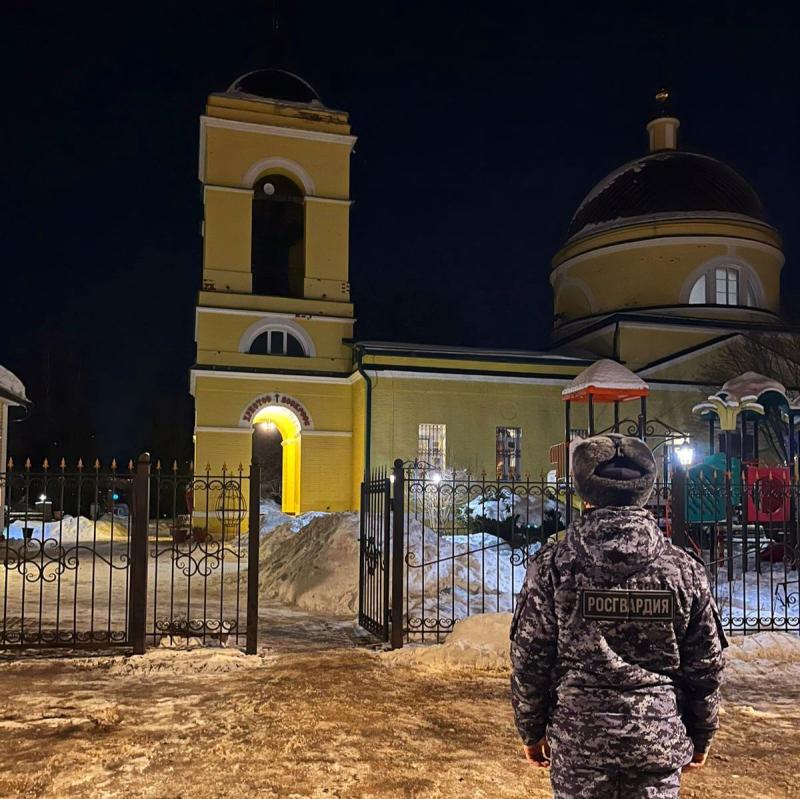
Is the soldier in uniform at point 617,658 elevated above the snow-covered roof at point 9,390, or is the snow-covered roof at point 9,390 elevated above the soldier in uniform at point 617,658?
the snow-covered roof at point 9,390

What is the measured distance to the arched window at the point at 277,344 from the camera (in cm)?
2809

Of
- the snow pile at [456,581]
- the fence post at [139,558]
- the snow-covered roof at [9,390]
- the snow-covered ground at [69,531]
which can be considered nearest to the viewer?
the fence post at [139,558]

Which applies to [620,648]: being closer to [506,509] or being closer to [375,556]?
[375,556]

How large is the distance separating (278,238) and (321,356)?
188 inches

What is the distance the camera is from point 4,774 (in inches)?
220

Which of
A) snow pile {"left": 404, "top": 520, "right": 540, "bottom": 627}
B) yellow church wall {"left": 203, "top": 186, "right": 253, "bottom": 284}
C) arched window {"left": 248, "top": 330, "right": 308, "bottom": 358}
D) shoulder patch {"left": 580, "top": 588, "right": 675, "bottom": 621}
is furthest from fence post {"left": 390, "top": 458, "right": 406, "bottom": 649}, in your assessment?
yellow church wall {"left": 203, "top": 186, "right": 253, "bottom": 284}

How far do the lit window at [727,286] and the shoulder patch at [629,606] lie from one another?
108 ft

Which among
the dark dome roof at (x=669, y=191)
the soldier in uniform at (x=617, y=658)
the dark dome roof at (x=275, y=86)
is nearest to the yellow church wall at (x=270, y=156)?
the dark dome roof at (x=275, y=86)

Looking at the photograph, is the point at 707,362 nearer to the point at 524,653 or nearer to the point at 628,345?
the point at 628,345

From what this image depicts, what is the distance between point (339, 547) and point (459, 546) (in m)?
2.35

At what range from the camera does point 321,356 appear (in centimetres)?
2838

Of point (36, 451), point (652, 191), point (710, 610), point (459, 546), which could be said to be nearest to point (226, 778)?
point (710, 610)

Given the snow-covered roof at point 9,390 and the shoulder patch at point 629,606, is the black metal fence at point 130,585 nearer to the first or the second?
the shoulder patch at point 629,606

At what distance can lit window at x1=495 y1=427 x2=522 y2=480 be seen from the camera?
2817cm
